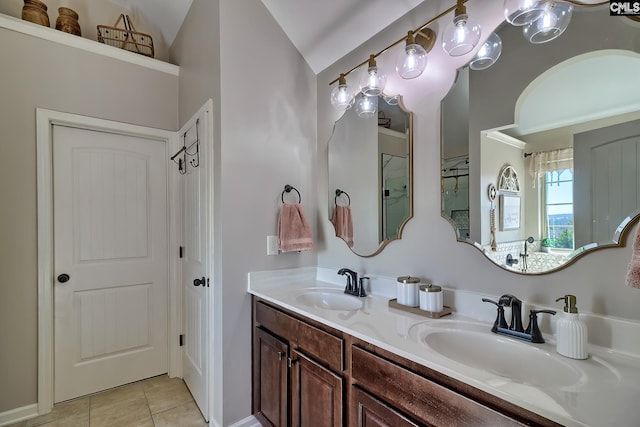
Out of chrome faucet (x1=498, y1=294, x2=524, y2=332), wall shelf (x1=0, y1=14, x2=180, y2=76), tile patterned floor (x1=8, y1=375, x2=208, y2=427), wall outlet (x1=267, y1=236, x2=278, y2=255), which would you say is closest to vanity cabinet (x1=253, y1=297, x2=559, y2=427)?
wall outlet (x1=267, y1=236, x2=278, y2=255)

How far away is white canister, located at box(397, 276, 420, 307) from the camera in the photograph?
1451 millimetres

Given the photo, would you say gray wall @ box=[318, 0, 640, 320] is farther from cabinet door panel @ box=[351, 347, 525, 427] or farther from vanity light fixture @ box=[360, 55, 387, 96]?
cabinet door panel @ box=[351, 347, 525, 427]

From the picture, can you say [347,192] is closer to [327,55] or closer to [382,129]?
[382,129]

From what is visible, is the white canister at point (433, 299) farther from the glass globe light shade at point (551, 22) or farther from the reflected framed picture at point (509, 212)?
the glass globe light shade at point (551, 22)

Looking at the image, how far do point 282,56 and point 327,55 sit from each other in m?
0.31

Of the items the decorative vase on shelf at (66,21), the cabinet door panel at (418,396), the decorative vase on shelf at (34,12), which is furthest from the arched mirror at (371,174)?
the decorative vase on shelf at (34,12)

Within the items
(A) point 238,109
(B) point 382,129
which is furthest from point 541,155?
(A) point 238,109

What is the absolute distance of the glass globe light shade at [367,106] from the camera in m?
1.85

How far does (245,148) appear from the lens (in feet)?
6.24

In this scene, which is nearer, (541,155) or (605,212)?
(605,212)

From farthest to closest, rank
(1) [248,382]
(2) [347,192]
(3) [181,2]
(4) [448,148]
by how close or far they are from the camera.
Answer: (3) [181,2] < (2) [347,192] < (1) [248,382] < (4) [448,148]

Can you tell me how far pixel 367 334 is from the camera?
1.13m

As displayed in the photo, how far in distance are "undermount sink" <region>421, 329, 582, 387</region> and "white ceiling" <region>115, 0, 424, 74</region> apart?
5.31 feet

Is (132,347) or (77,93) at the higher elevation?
(77,93)
